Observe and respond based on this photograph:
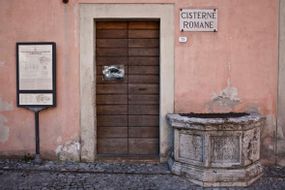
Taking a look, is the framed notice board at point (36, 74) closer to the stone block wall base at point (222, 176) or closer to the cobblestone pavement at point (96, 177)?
the cobblestone pavement at point (96, 177)

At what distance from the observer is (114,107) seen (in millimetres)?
6668

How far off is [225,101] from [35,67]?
3191 mm

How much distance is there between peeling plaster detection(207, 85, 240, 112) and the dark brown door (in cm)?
96

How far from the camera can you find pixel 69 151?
6.47m

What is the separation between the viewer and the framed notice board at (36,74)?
20.8 feet

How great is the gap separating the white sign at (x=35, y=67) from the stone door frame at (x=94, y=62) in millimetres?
555

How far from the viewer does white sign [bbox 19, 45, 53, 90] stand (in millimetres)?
6332

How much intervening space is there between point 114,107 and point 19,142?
171 centimetres

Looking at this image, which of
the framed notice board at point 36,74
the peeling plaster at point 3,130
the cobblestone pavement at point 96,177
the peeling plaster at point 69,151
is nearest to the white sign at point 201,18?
the framed notice board at point 36,74

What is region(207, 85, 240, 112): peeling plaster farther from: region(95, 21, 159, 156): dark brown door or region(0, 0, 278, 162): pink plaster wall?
region(95, 21, 159, 156): dark brown door

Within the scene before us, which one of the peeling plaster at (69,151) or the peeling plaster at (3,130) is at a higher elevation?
the peeling plaster at (3,130)

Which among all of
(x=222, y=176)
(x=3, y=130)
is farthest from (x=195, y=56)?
(x=3, y=130)

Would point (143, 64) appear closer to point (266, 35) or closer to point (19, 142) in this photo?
point (266, 35)

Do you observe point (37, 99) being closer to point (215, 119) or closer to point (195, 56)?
point (195, 56)
